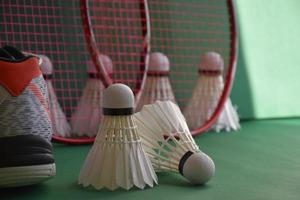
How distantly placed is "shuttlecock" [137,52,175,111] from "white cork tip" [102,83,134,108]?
2.80 ft

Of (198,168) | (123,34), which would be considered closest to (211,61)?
(123,34)

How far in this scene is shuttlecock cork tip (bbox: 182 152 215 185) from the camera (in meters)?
1.13

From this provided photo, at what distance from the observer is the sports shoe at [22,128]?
3.51ft

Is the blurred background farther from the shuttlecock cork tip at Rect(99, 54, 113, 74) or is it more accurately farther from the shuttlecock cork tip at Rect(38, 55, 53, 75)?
the shuttlecock cork tip at Rect(38, 55, 53, 75)

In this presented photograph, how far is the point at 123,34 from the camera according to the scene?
208cm

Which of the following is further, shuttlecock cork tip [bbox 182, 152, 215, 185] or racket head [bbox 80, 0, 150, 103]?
racket head [bbox 80, 0, 150, 103]

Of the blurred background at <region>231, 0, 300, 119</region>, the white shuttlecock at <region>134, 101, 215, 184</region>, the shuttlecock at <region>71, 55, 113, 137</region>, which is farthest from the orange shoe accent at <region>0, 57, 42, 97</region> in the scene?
the blurred background at <region>231, 0, 300, 119</region>

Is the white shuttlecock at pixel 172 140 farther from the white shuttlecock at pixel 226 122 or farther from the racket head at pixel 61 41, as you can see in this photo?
the white shuttlecock at pixel 226 122

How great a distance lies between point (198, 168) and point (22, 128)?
394 mm

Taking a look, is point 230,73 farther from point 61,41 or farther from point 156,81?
point 61,41

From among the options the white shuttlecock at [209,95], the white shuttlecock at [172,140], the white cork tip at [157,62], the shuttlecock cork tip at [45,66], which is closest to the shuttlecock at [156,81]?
the white cork tip at [157,62]

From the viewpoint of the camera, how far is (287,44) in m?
2.52

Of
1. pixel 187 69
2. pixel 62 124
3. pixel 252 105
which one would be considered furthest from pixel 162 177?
pixel 252 105

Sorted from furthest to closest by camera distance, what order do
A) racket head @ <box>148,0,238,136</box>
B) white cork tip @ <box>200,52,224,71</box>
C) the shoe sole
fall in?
1. racket head @ <box>148,0,238,136</box>
2. white cork tip @ <box>200,52,224,71</box>
3. the shoe sole
